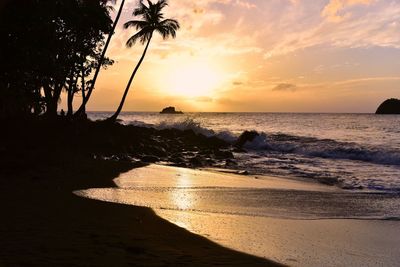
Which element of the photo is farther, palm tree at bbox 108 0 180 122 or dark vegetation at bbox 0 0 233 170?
palm tree at bbox 108 0 180 122

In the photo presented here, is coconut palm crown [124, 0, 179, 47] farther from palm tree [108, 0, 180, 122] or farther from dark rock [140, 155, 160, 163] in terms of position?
dark rock [140, 155, 160, 163]

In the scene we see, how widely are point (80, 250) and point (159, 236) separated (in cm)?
145

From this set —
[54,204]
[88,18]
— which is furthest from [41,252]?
[88,18]

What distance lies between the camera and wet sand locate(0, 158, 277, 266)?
5047 millimetres

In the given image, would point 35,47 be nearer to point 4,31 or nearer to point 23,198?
point 4,31

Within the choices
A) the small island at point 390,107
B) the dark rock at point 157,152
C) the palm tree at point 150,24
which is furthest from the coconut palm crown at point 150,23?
the small island at point 390,107

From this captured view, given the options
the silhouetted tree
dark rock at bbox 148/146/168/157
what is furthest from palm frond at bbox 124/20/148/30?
the silhouetted tree

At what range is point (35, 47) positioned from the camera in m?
12.4

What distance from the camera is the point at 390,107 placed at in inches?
6102

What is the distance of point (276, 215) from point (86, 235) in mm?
4136

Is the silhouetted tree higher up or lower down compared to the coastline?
higher up

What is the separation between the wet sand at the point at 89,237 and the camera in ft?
16.6

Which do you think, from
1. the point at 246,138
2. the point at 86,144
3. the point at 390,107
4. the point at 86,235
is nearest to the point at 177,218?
the point at 86,235

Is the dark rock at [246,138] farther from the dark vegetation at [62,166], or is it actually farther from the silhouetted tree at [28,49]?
the silhouetted tree at [28,49]
